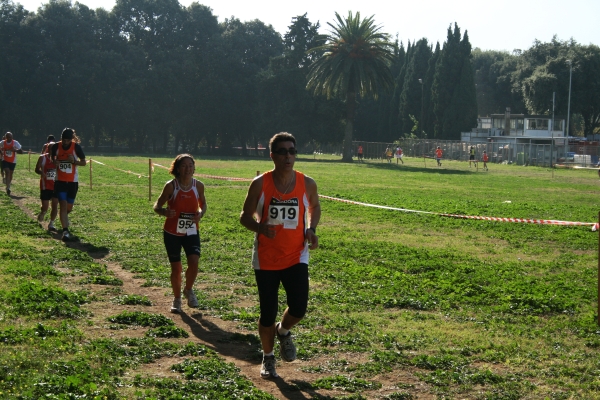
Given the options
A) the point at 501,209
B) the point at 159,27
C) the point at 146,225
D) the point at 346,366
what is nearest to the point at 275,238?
the point at 346,366

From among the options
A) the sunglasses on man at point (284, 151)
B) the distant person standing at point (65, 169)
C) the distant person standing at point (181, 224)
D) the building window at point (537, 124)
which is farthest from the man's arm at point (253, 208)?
the building window at point (537, 124)

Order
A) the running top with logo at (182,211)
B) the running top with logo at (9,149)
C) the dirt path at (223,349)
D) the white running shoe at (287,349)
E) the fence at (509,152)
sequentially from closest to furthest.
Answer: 1. the dirt path at (223,349)
2. the white running shoe at (287,349)
3. the running top with logo at (182,211)
4. the running top with logo at (9,149)
5. the fence at (509,152)

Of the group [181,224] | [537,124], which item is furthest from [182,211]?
[537,124]

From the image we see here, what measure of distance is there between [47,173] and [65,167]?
2.17 m

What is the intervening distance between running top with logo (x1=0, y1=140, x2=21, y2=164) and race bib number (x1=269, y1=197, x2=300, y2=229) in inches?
717

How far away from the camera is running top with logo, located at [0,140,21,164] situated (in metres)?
22.3

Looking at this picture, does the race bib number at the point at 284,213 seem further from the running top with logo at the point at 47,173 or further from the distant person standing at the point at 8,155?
the distant person standing at the point at 8,155

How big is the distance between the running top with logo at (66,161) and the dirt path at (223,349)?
4227 mm

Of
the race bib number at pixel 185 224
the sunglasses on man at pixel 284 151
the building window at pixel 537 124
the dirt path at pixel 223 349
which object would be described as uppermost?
the building window at pixel 537 124

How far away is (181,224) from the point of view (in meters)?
8.61

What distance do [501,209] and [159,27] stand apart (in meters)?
73.5

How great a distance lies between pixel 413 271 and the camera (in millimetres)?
11258

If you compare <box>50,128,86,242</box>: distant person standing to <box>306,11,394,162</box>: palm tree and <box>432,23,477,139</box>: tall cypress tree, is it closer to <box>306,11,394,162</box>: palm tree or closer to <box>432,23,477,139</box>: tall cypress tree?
<box>306,11,394,162</box>: palm tree

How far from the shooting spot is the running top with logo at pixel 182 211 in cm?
861
